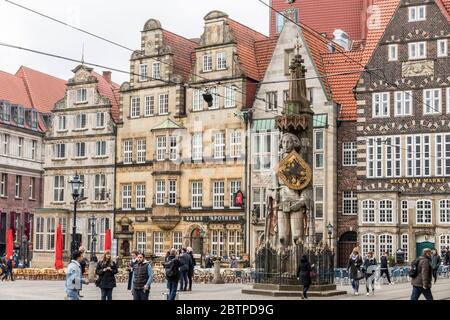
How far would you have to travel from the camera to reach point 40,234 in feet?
187

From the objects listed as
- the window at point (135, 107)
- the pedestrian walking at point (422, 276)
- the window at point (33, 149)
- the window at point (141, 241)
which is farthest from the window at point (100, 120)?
the pedestrian walking at point (422, 276)

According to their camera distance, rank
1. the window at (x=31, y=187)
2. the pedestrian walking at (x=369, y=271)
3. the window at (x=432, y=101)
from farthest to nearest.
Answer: the window at (x=31, y=187) < the window at (x=432, y=101) < the pedestrian walking at (x=369, y=271)

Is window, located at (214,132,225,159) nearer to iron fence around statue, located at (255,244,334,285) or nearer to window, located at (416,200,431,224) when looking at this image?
window, located at (416,200,431,224)

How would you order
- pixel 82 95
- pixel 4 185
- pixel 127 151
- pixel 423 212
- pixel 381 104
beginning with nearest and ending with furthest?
pixel 423 212, pixel 381 104, pixel 127 151, pixel 82 95, pixel 4 185

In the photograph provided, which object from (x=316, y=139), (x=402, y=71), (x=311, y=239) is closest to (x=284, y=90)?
(x=316, y=139)

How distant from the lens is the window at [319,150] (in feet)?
158

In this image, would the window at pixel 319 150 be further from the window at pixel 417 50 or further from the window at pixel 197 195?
the window at pixel 197 195

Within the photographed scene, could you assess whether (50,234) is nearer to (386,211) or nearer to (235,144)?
(235,144)

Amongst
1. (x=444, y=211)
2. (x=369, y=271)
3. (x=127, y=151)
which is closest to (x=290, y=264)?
(x=369, y=271)

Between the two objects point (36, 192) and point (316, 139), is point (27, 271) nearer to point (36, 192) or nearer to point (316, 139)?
point (316, 139)

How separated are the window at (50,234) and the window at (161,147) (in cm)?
900

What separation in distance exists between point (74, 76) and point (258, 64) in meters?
12.9

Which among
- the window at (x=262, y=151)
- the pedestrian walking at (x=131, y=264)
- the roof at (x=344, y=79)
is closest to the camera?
the pedestrian walking at (x=131, y=264)

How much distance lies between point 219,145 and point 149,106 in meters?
5.74
